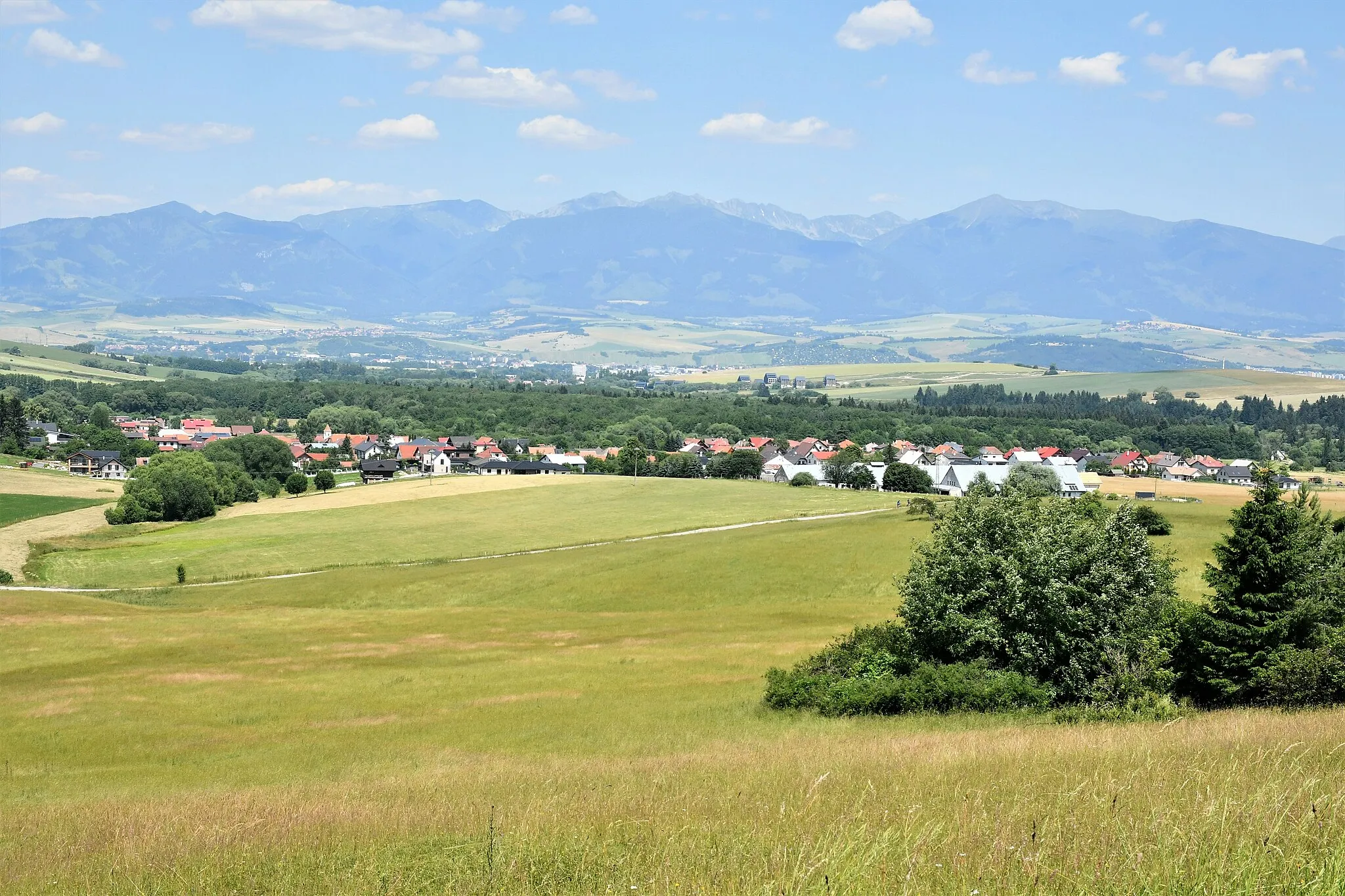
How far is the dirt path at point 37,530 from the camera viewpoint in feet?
255

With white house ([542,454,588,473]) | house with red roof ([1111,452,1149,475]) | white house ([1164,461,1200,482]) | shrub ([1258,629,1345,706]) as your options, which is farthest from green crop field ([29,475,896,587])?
white house ([1164,461,1200,482])

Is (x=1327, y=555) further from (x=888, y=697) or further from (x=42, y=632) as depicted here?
(x=42, y=632)

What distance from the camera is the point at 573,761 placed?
835 inches

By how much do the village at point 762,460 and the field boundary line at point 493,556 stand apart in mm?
30020

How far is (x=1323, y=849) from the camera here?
7891 millimetres

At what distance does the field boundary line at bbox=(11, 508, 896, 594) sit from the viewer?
68.4 meters

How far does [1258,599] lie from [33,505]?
109007mm

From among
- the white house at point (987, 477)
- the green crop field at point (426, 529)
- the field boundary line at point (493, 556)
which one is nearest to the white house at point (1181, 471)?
the white house at point (987, 477)

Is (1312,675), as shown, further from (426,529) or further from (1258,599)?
(426,529)

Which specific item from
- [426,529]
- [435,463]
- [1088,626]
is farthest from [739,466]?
[1088,626]

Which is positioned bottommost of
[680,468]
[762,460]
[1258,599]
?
[680,468]

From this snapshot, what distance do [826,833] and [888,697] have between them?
63.5 feet

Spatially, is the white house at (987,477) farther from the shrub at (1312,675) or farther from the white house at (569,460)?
the shrub at (1312,675)

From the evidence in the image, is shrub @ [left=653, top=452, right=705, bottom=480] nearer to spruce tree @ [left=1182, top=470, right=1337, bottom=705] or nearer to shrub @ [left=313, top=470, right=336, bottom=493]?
shrub @ [left=313, top=470, right=336, bottom=493]
